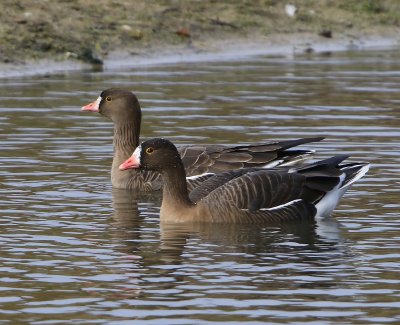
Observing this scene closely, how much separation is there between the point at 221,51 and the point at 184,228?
13.4m

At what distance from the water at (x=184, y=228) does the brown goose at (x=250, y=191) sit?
0.23 m

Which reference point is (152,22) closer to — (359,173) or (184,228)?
(359,173)

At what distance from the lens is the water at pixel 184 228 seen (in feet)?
34.3

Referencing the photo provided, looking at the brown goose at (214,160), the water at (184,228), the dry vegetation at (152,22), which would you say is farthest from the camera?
the dry vegetation at (152,22)

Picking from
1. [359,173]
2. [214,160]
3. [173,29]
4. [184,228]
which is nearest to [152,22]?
[173,29]

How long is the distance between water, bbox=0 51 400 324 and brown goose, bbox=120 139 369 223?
23cm

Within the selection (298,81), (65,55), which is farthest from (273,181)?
(65,55)

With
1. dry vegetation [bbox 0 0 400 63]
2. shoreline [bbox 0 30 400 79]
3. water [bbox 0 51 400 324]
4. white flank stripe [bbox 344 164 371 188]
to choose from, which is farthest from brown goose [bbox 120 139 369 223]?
dry vegetation [bbox 0 0 400 63]

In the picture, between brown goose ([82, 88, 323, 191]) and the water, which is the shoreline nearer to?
the water

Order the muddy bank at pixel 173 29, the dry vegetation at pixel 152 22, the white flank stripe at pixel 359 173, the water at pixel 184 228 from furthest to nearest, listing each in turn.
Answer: the dry vegetation at pixel 152 22
the muddy bank at pixel 173 29
the white flank stripe at pixel 359 173
the water at pixel 184 228

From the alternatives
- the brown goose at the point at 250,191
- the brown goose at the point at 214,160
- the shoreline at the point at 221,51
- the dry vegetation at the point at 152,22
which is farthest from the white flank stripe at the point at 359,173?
the dry vegetation at the point at 152,22

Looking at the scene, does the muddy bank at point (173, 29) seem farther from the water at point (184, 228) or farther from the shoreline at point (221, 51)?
Result: the water at point (184, 228)

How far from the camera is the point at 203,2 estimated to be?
28.4 meters

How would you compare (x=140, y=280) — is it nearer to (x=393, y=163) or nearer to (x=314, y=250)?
(x=314, y=250)
